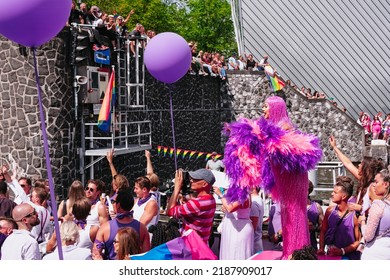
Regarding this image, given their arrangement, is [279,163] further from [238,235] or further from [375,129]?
[375,129]

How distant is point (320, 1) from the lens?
91.5 ft

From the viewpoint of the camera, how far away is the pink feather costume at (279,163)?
215 inches

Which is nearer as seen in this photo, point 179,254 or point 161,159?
point 179,254

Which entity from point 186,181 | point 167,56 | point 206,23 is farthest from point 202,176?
point 206,23

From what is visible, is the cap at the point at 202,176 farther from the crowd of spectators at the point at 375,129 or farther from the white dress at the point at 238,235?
the crowd of spectators at the point at 375,129

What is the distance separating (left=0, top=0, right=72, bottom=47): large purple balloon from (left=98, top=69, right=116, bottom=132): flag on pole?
26.9 feet

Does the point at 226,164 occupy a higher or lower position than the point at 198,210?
higher

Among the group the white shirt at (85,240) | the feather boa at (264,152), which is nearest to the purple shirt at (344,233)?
the feather boa at (264,152)

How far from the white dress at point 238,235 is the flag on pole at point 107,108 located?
817 centimetres

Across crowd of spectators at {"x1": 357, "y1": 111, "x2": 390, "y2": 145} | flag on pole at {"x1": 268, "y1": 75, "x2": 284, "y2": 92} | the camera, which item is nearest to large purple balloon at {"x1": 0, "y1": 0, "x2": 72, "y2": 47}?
the camera

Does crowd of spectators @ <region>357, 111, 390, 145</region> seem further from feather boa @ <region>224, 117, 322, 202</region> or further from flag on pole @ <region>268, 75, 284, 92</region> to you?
feather boa @ <region>224, 117, 322, 202</region>
